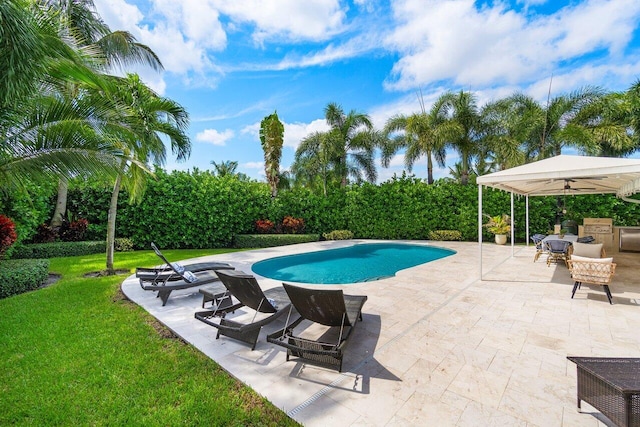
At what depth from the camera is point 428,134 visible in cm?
1873

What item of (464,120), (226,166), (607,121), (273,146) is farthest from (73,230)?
(226,166)

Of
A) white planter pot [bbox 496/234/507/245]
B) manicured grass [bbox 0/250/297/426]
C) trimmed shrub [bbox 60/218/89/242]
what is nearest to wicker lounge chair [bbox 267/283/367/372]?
manicured grass [bbox 0/250/297/426]

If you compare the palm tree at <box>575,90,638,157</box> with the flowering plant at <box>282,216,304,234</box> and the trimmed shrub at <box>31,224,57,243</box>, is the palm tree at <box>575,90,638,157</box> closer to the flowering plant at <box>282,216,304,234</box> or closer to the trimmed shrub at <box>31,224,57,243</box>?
the flowering plant at <box>282,216,304,234</box>

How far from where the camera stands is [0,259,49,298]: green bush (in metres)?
7.10

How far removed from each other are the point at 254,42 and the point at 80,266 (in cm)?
1137

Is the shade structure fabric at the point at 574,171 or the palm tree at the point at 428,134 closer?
the shade structure fabric at the point at 574,171

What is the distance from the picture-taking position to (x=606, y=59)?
1479 cm

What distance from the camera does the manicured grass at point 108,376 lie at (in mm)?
2918

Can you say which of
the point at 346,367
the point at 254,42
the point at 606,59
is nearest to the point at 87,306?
the point at 346,367

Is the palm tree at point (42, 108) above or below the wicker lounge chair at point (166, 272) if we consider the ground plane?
above

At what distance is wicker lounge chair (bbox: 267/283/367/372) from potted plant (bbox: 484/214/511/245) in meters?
14.2

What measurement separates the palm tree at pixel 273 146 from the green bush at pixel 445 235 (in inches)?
414

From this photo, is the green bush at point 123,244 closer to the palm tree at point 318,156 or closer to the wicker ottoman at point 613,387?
the palm tree at point 318,156

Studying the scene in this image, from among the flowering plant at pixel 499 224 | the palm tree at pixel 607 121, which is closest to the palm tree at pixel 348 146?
the flowering plant at pixel 499 224
